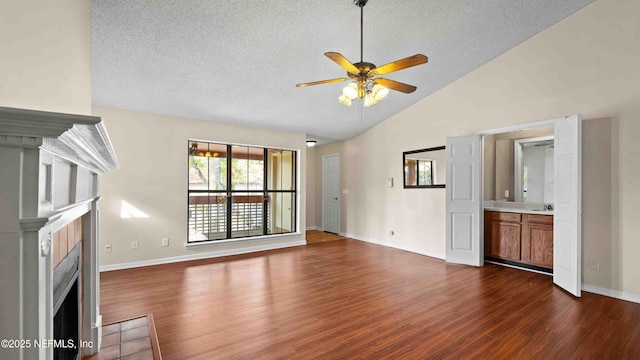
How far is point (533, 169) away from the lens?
5016mm

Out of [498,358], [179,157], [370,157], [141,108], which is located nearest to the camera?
[498,358]

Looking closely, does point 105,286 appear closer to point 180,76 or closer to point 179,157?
point 179,157

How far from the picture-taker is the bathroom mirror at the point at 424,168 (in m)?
5.05

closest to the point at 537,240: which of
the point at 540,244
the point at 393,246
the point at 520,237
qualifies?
the point at 540,244

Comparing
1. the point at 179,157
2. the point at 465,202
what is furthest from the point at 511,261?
the point at 179,157

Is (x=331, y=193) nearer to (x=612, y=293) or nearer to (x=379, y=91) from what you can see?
(x=379, y=91)

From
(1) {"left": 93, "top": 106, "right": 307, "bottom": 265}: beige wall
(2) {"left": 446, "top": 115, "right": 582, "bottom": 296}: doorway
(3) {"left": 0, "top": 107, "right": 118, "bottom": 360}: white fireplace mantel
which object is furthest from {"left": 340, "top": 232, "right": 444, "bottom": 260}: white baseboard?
(3) {"left": 0, "top": 107, "right": 118, "bottom": 360}: white fireplace mantel

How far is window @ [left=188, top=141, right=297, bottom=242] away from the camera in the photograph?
5.10 m

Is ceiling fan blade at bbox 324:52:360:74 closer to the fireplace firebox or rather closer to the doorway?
the fireplace firebox

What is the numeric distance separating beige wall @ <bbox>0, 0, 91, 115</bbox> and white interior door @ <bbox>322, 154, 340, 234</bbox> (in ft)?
19.6

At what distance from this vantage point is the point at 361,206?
6.78 meters

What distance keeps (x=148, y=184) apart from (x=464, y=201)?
5.22m

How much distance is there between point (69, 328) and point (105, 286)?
7.43ft

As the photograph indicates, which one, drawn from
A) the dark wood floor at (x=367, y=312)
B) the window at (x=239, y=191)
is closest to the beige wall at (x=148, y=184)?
the window at (x=239, y=191)
